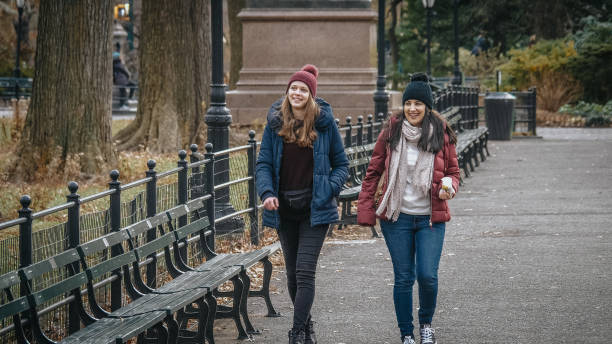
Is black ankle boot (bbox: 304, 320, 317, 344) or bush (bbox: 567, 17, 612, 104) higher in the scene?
bush (bbox: 567, 17, 612, 104)

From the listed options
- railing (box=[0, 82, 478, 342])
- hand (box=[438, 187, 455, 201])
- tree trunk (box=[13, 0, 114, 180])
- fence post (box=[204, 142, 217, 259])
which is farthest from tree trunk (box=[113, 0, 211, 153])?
hand (box=[438, 187, 455, 201])

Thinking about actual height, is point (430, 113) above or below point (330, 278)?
above

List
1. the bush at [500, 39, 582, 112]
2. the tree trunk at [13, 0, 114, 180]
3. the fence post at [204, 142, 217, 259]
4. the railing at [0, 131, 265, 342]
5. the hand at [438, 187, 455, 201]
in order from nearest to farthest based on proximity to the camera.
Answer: the railing at [0, 131, 265, 342] → the hand at [438, 187, 455, 201] → the fence post at [204, 142, 217, 259] → the tree trunk at [13, 0, 114, 180] → the bush at [500, 39, 582, 112]

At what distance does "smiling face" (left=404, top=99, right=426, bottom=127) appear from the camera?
21.5 feet

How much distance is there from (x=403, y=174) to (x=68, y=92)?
996cm

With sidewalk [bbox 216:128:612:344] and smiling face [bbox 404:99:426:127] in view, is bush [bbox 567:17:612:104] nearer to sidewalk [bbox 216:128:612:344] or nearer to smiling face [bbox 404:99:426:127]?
sidewalk [bbox 216:128:612:344]

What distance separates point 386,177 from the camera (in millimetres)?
6629

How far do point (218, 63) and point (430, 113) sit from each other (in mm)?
4335

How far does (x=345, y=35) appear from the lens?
71.9ft

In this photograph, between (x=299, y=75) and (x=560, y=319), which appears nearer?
(x=299, y=75)

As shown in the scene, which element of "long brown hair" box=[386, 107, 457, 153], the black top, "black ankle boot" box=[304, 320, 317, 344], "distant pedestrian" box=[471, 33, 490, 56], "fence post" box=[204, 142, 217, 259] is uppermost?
"distant pedestrian" box=[471, 33, 490, 56]

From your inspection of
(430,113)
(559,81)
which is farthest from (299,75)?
(559,81)

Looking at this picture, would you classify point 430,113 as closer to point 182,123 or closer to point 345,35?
point 182,123

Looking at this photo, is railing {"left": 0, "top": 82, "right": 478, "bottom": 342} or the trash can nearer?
railing {"left": 0, "top": 82, "right": 478, "bottom": 342}
